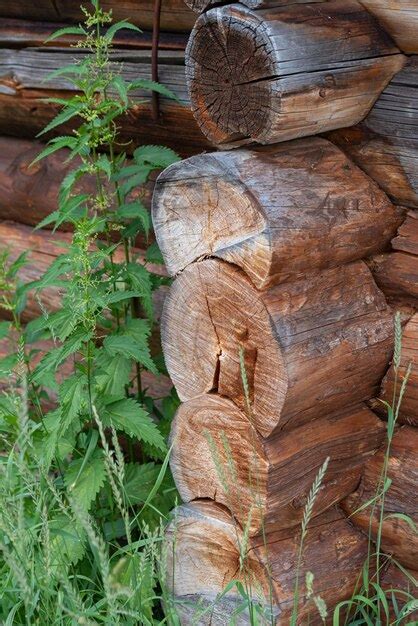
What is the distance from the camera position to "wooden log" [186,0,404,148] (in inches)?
87.4

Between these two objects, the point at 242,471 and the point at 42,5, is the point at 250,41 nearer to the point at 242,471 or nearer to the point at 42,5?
the point at 242,471

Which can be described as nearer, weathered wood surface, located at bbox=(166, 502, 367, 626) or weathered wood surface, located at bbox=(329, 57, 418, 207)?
weathered wood surface, located at bbox=(329, 57, 418, 207)

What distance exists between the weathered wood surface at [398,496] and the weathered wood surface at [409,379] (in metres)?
0.05

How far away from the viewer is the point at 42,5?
11.9ft

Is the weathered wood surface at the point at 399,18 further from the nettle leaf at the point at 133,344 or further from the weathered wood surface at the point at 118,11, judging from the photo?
the nettle leaf at the point at 133,344

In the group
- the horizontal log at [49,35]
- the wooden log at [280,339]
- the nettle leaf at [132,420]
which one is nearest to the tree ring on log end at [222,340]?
the wooden log at [280,339]

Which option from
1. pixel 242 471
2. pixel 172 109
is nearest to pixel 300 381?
pixel 242 471

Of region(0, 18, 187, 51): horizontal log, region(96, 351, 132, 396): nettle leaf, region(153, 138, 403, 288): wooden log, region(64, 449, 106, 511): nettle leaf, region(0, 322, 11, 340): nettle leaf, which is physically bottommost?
region(64, 449, 106, 511): nettle leaf

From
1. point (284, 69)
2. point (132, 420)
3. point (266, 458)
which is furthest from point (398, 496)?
point (284, 69)

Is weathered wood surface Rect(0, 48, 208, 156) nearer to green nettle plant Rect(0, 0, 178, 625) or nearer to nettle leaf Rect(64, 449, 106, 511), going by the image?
green nettle plant Rect(0, 0, 178, 625)

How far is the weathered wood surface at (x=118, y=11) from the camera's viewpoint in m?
3.13

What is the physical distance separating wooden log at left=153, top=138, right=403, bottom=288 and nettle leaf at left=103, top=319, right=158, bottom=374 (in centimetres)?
31

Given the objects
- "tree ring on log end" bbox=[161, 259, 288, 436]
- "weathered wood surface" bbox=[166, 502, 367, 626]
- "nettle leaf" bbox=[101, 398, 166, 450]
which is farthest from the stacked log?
"weathered wood surface" bbox=[166, 502, 367, 626]

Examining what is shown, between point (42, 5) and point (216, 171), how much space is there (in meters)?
1.62
